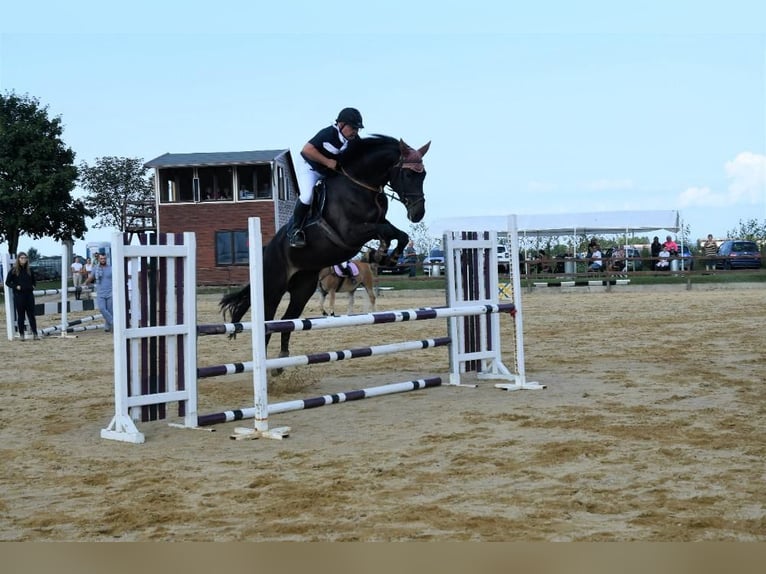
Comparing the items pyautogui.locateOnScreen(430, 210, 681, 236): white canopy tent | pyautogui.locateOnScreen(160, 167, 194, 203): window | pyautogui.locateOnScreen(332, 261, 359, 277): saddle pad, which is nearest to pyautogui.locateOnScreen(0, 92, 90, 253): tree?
pyautogui.locateOnScreen(160, 167, 194, 203): window

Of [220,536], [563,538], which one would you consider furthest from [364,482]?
[563,538]

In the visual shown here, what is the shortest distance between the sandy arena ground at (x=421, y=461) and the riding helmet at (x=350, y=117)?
2.45m

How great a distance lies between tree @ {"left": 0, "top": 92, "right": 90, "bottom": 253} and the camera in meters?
48.7

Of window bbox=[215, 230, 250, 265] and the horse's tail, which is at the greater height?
window bbox=[215, 230, 250, 265]

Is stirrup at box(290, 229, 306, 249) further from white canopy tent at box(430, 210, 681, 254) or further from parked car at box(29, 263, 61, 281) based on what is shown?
parked car at box(29, 263, 61, 281)

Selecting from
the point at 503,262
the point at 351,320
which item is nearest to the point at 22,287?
the point at 351,320

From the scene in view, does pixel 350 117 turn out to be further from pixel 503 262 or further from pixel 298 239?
pixel 503 262

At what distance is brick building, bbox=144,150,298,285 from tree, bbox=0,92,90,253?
13469 mm

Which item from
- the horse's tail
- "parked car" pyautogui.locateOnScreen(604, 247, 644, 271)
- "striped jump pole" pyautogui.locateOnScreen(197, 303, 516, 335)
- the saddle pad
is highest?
"parked car" pyautogui.locateOnScreen(604, 247, 644, 271)

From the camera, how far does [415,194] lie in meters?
7.48

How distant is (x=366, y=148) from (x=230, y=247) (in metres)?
30.8

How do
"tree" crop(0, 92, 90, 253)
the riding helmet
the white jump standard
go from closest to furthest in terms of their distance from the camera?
the white jump standard, the riding helmet, "tree" crop(0, 92, 90, 253)

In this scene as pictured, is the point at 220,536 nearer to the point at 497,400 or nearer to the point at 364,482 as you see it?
the point at 364,482

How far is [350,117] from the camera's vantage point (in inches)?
309
